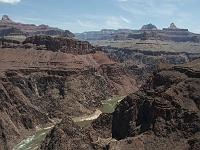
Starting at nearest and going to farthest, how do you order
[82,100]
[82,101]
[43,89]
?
[43,89] < [82,101] < [82,100]

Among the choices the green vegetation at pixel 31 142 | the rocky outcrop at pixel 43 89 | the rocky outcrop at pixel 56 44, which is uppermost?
the rocky outcrop at pixel 56 44

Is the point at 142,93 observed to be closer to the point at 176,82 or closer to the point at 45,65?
the point at 176,82

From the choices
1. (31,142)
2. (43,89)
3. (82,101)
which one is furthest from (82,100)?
(31,142)

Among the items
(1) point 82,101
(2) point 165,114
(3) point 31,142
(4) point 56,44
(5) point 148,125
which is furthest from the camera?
(4) point 56,44

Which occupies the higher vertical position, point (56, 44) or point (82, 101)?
point (56, 44)

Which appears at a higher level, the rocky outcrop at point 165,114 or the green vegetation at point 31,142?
the rocky outcrop at point 165,114

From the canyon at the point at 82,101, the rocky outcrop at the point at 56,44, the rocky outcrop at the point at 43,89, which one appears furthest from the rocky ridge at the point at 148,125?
the rocky outcrop at the point at 56,44

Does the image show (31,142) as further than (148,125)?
Yes

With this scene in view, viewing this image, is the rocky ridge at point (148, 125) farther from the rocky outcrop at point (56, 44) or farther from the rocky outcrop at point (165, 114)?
the rocky outcrop at point (56, 44)

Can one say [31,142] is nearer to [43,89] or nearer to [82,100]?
[43,89]
